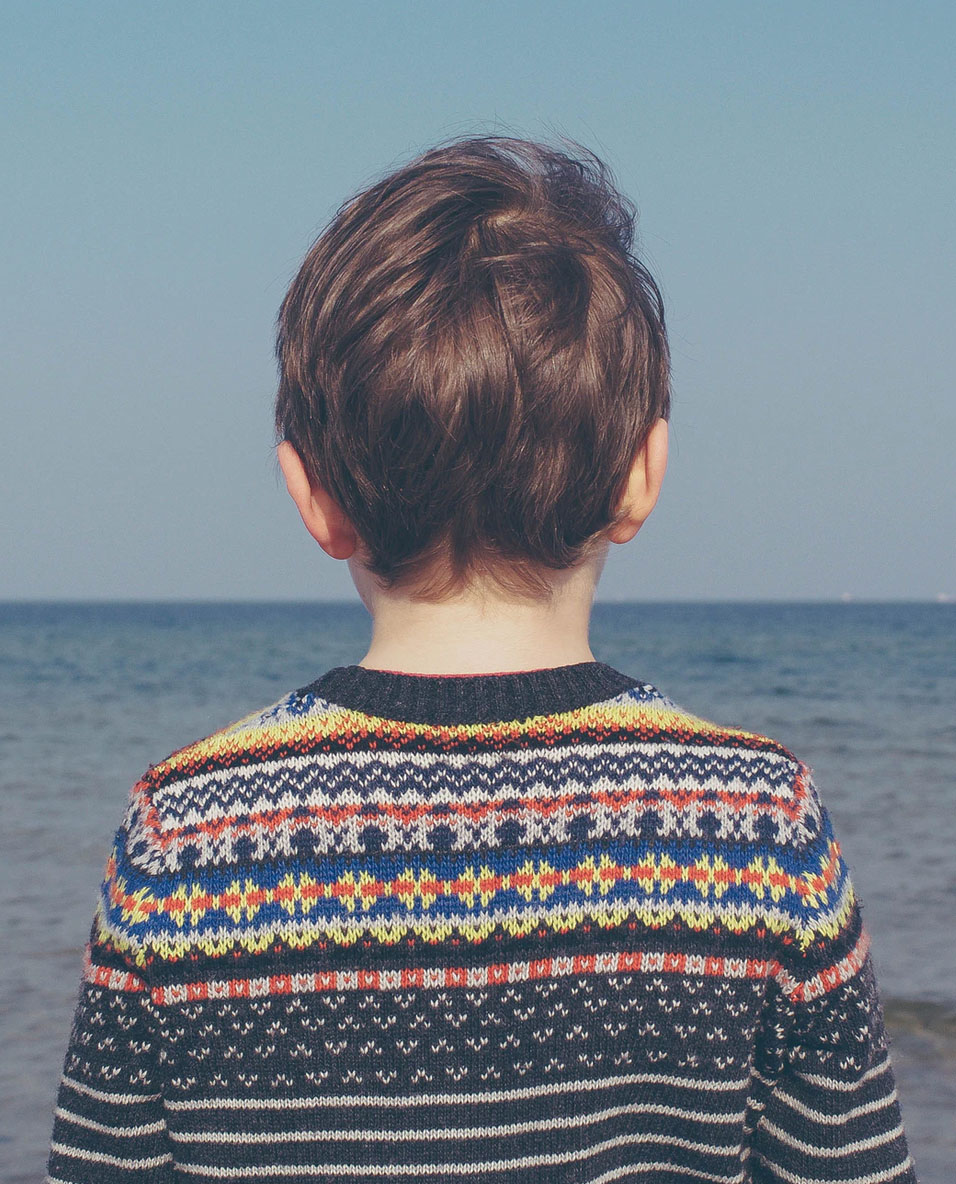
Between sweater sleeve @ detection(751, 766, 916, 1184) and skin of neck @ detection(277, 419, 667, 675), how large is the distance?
321 mm

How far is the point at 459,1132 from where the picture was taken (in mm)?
1211

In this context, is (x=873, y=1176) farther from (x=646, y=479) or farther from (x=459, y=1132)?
(x=646, y=479)

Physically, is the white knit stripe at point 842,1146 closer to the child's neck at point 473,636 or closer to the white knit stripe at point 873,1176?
the white knit stripe at point 873,1176

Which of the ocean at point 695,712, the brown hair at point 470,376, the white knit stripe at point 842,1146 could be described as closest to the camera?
the brown hair at point 470,376

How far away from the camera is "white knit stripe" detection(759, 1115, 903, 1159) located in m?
1.30

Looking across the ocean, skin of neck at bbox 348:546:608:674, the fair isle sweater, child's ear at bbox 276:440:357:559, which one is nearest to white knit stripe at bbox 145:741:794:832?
the fair isle sweater

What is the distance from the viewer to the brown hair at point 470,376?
3.93 ft

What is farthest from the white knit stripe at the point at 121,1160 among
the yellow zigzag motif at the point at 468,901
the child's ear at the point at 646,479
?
the child's ear at the point at 646,479

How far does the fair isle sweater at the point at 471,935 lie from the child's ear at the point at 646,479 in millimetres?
220

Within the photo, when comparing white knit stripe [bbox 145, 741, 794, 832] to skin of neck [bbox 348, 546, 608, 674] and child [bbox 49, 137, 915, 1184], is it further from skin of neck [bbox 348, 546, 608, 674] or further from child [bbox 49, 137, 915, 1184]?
skin of neck [bbox 348, 546, 608, 674]

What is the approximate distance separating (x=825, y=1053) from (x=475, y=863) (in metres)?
0.46

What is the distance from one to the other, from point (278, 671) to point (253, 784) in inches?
1174

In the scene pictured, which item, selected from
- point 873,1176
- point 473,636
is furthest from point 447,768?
point 873,1176

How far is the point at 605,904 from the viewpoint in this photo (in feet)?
3.98
